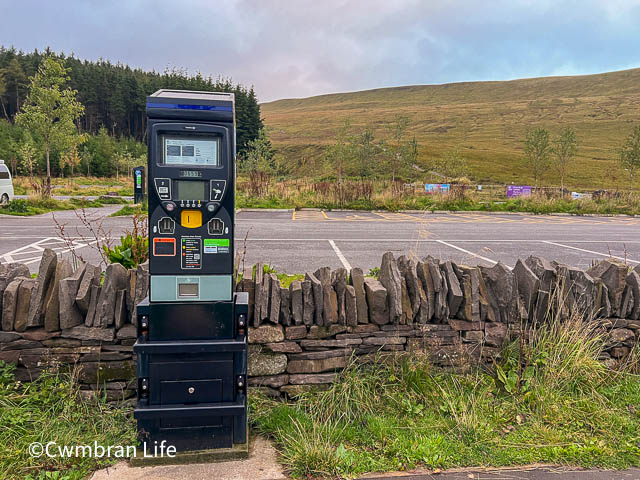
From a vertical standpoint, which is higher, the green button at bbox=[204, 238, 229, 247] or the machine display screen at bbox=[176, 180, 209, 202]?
the machine display screen at bbox=[176, 180, 209, 202]

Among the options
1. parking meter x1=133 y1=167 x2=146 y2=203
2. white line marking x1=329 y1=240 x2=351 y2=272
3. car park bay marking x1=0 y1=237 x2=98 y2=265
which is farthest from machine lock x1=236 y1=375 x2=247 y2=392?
car park bay marking x1=0 y1=237 x2=98 y2=265

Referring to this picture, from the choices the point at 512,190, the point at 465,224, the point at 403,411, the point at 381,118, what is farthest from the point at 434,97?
the point at 403,411

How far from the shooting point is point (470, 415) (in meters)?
3.26

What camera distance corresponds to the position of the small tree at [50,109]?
21938mm

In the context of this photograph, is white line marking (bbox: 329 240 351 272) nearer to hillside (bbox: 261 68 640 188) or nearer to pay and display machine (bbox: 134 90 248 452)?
pay and display machine (bbox: 134 90 248 452)

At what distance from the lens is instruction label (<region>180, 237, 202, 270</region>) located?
287cm

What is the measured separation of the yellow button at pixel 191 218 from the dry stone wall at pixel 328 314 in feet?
2.99

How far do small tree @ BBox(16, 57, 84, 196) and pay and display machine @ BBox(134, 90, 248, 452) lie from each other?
2234 cm

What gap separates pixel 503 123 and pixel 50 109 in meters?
110

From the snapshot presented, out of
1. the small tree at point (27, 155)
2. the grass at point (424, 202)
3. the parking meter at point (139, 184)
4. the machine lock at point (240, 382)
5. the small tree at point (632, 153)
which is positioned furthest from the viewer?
the small tree at point (632, 153)

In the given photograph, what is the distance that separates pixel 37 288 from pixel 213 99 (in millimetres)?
Result: 1962

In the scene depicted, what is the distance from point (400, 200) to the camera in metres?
23.8

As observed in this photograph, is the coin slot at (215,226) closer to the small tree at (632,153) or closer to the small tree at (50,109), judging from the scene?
the small tree at (50,109)

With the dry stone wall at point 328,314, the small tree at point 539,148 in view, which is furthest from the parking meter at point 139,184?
the small tree at point 539,148
